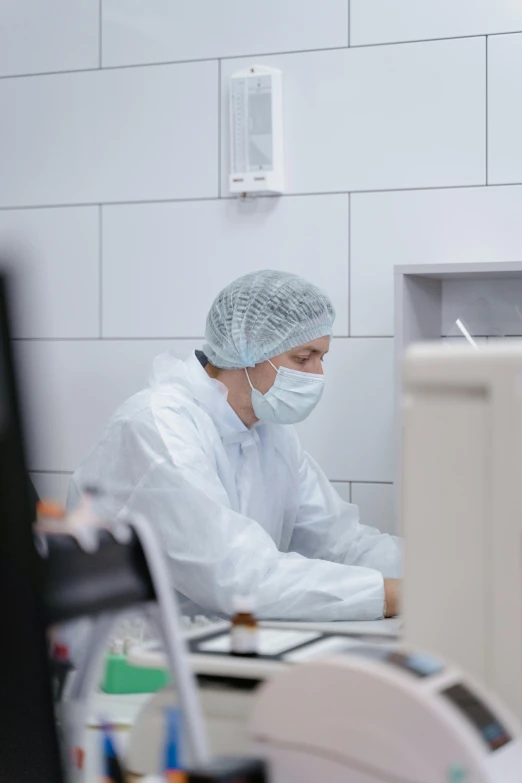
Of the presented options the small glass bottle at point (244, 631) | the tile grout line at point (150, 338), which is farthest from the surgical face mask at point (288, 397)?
the small glass bottle at point (244, 631)

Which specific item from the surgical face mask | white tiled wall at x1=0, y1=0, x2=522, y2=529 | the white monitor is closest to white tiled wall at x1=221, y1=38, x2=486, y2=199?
white tiled wall at x1=0, y1=0, x2=522, y2=529

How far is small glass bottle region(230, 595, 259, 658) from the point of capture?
0.94m

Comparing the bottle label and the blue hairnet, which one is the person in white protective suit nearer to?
the blue hairnet

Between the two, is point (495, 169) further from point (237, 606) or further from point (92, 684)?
point (92, 684)

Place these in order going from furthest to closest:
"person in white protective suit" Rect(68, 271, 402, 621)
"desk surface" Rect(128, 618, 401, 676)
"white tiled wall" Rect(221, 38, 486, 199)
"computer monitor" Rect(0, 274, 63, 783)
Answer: "white tiled wall" Rect(221, 38, 486, 199) → "person in white protective suit" Rect(68, 271, 402, 621) → "desk surface" Rect(128, 618, 401, 676) → "computer monitor" Rect(0, 274, 63, 783)

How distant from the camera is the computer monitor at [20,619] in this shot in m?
0.62

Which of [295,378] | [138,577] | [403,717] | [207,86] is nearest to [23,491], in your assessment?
[138,577]

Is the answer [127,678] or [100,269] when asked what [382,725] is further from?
[100,269]

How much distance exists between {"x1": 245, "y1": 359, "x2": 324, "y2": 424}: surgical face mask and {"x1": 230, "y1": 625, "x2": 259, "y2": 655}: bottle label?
1371mm

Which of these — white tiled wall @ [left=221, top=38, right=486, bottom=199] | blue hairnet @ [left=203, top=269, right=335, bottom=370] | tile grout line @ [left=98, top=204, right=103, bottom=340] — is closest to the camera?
blue hairnet @ [left=203, top=269, right=335, bottom=370]

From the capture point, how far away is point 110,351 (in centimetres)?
289

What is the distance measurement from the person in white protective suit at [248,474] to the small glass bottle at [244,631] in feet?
3.18

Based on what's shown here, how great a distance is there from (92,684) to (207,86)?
2.27 meters

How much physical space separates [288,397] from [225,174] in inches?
30.1
